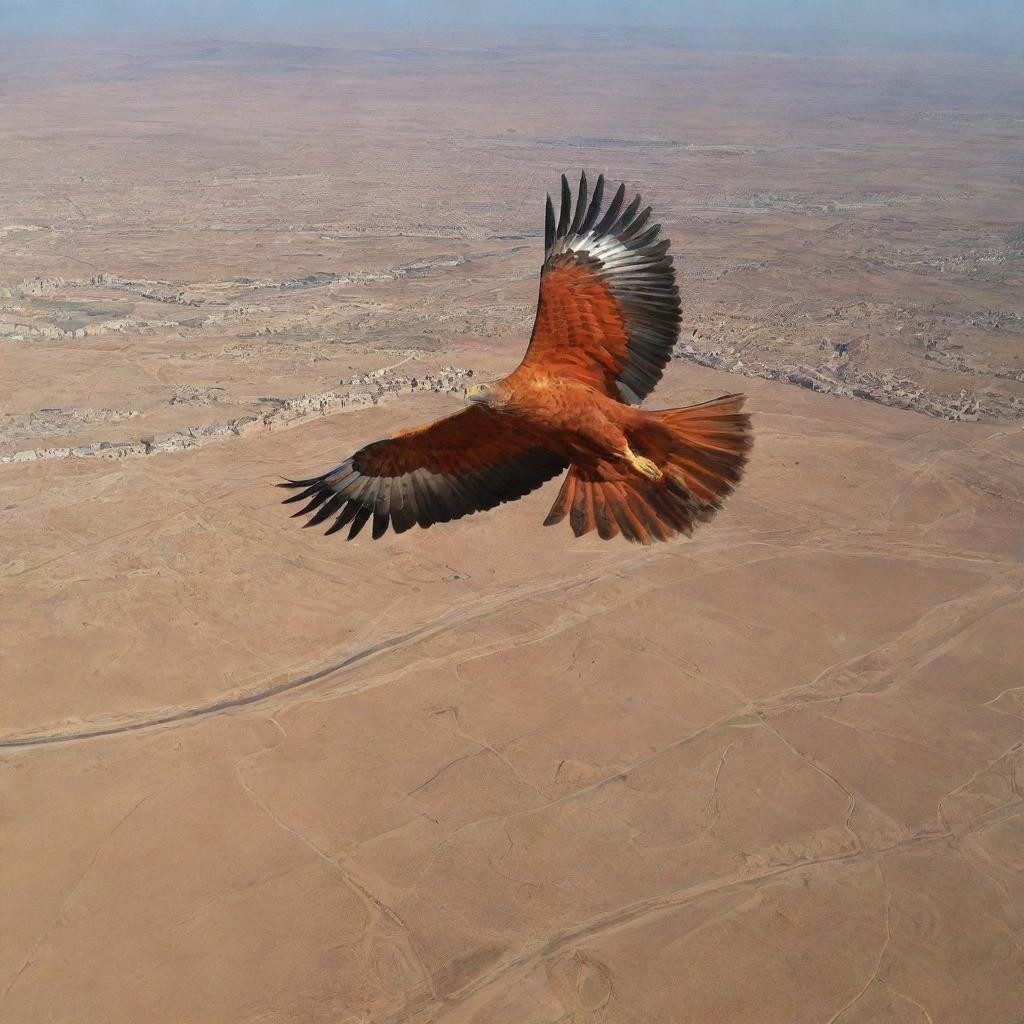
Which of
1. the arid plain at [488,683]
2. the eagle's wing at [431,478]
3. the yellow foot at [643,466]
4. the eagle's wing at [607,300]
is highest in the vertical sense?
the eagle's wing at [607,300]

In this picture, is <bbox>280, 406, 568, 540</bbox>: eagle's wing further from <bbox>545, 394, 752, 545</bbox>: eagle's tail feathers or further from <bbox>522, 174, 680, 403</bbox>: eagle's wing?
<bbox>522, 174, 680, 403</bbox>: eagle's wing

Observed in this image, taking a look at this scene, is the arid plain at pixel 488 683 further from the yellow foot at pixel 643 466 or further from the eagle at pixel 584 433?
the yellow foot at pixel 643 466

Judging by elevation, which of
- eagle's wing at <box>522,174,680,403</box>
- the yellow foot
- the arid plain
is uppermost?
eagle's wing at <box>522,174,680,403</box>

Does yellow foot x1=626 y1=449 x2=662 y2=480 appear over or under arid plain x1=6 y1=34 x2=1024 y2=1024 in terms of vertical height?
over

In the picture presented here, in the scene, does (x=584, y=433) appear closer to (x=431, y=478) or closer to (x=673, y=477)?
(x=673, y=477)

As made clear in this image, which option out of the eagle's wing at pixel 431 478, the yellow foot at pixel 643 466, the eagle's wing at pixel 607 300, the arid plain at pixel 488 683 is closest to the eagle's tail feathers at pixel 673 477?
the yellow foot at pixel 643 466

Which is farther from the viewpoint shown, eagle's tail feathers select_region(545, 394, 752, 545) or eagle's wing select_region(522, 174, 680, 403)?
eagle's wing select_region(522, 174, 680, 403)

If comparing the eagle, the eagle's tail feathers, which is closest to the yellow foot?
the eagle
